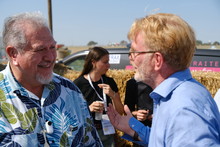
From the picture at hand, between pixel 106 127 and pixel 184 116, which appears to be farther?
pixel 106 127

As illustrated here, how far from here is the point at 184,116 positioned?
1.15 meters

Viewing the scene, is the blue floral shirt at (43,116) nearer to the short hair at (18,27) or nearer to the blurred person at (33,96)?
the blurred person at (33,96)

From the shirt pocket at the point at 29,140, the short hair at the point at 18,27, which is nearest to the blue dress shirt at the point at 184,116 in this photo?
the shirt pocket at the point at 29,140

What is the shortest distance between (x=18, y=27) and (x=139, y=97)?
214 centimetres

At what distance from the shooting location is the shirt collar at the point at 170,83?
4.41 ft

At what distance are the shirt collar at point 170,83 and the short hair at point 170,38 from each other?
65 mm

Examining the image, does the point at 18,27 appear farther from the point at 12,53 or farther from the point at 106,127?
the point at 106,127

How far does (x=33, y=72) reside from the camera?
1811 mm

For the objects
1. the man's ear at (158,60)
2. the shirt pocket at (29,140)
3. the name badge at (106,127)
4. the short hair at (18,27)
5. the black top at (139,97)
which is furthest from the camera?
the black top at (139,97)

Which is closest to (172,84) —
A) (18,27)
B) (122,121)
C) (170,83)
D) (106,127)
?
(170,83)

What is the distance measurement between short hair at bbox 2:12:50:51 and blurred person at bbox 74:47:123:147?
1.56 meters

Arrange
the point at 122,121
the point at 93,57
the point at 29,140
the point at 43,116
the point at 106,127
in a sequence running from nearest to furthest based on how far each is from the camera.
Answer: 1. the point at 29,140
2. the point at 43,116
3. the point at 122,121
4. the point at 106,127
5. the point at 93,57

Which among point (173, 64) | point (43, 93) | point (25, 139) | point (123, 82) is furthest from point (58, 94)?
point (123, 82)

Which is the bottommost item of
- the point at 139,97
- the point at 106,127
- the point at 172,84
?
the point at 106,127
